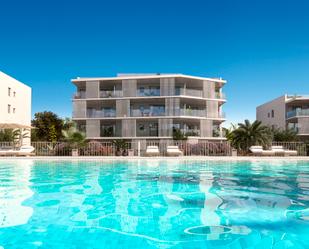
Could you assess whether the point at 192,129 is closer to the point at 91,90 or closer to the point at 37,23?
the point at 91,90

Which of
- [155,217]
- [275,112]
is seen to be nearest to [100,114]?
[275,112]

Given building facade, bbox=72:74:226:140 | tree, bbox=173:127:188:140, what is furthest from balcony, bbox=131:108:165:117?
tree, bbox=173:127:188:140

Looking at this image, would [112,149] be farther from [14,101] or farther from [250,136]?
[14,101]

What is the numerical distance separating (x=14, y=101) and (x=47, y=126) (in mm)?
8655

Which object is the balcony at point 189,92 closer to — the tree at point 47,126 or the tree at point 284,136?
the tree at point 284,136

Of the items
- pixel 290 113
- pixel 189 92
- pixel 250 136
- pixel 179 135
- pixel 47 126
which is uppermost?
pixel 189 92

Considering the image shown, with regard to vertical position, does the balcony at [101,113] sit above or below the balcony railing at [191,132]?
above

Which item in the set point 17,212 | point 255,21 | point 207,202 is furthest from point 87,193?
point 255,21

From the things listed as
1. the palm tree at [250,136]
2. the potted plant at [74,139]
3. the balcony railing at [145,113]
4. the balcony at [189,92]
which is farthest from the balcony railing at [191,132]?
the potted plant at [74,139]

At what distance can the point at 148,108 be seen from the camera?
38750 mm

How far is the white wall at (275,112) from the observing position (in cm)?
4451

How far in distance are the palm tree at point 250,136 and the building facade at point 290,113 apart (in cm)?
1198

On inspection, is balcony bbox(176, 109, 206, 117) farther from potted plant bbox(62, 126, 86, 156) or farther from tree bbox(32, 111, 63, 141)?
tree bbox(32, 111, 63, 141)

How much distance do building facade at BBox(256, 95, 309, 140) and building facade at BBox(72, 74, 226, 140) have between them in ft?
33.2
